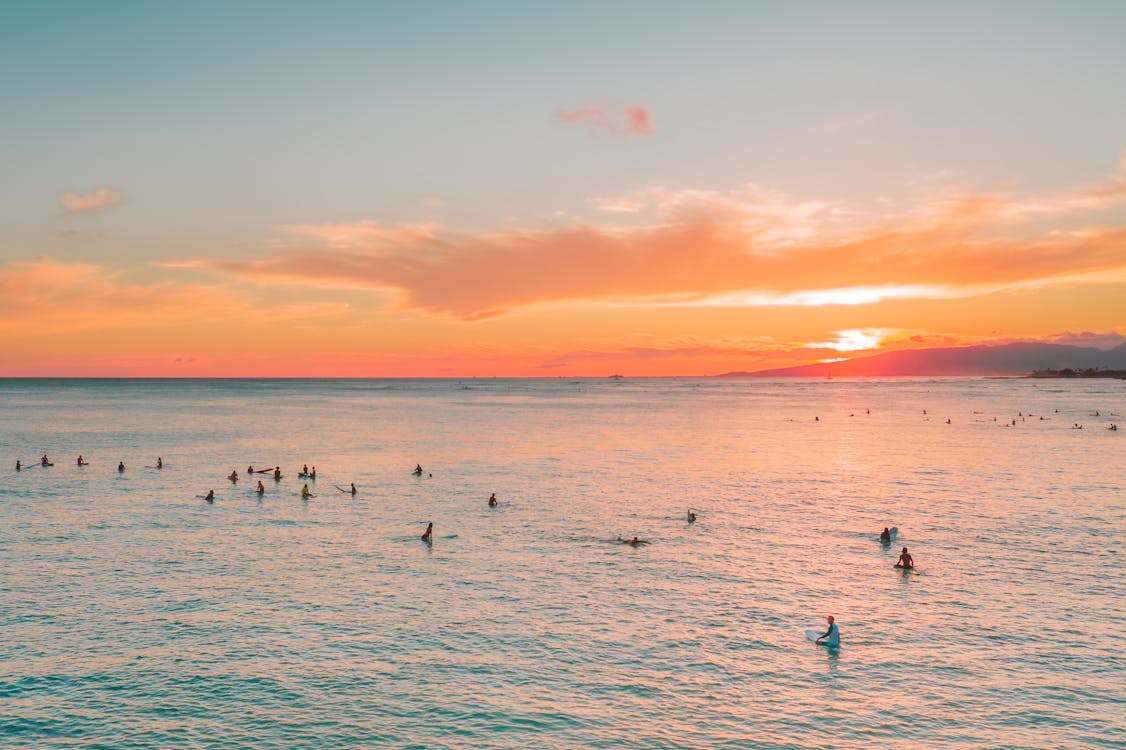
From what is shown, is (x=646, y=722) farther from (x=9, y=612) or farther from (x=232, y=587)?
(x=9, y=612)

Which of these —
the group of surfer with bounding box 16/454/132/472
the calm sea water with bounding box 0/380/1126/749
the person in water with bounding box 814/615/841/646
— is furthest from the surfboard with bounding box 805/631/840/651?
the group of surfer with bounding box 16/454/132/472

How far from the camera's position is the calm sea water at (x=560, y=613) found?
2755cm

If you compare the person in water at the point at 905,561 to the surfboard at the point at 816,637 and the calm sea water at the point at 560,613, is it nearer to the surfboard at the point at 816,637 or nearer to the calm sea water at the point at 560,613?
the calm sea water at the point at 560,613

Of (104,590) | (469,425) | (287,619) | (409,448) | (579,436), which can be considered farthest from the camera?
(469,425)

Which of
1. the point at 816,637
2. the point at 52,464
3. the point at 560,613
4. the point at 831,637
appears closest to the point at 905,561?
the point at 816,637

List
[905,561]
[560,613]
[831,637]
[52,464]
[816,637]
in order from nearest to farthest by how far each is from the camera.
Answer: [831,637]
[816,637]
[560,613]
[905,561]
[52,464]

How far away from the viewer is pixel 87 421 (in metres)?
172

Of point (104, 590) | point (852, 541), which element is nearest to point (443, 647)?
point (104, 590)

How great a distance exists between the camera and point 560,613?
38406mm

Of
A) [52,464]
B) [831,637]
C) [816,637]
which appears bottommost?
[816,637]

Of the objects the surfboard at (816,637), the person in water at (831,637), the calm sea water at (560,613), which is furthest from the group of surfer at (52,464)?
the person in water at (831,637)

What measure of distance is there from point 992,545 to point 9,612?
195 ft

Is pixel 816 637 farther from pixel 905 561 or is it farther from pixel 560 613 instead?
pixel 905 561

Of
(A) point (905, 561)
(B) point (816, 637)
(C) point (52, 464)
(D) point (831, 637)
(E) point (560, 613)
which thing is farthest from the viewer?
(C) point (52, 464)
